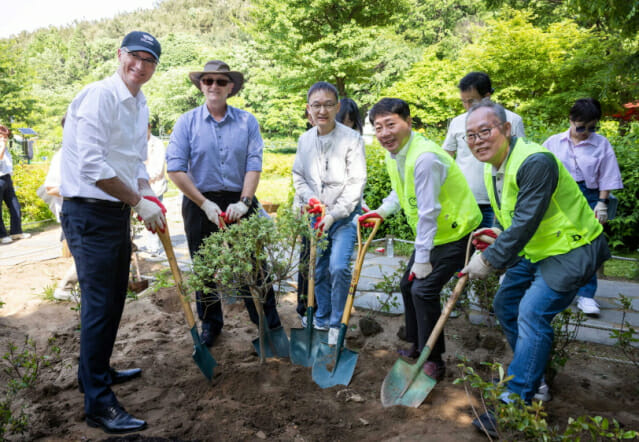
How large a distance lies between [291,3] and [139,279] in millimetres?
18863

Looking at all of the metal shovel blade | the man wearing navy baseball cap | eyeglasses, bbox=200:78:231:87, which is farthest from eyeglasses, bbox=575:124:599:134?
the man wearing navy baseball cap

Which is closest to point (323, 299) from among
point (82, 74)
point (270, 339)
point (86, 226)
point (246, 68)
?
point (270, 339)

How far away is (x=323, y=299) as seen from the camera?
392 cm

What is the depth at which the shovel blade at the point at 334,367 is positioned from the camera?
3.06 metres

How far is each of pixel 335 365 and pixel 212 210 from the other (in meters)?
1.41

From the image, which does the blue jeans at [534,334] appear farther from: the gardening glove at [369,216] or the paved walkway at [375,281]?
the paved walkway at [375,281]

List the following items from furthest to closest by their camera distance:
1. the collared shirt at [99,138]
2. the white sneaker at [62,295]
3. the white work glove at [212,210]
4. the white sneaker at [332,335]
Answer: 1. the white sneaker at [62,295]
2. the white sneaker at [332,335]
3. the white work glove at [212,210]
4. the collared shirt at [99,138]

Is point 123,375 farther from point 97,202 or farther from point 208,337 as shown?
point 97,202

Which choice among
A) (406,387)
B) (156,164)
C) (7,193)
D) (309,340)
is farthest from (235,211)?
(7,193)

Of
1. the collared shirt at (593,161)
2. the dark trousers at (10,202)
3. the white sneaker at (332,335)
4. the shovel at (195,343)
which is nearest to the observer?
the shovel at (195,343)

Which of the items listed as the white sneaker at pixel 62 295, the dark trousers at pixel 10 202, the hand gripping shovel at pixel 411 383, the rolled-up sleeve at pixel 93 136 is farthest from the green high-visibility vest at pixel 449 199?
the dark trousers at pixel 10 202

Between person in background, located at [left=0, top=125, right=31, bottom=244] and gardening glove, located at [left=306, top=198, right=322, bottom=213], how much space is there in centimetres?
626

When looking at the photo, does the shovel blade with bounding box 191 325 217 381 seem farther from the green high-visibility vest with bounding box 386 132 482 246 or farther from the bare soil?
the green high-visibility vest with bounding box 386 132 482 246

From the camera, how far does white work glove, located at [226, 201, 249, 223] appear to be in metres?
3.48
